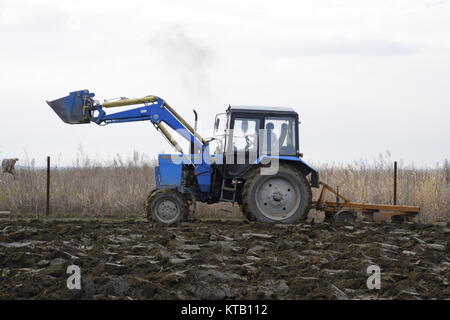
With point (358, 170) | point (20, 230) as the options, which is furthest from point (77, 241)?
point (358, 170)

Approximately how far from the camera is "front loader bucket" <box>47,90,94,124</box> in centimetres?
1470

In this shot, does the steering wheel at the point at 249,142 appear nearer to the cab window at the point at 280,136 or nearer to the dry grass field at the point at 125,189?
the cab window at the point at 280,136

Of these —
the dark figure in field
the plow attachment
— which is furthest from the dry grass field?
the plow attachment

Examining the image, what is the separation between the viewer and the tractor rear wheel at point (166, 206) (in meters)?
14.1

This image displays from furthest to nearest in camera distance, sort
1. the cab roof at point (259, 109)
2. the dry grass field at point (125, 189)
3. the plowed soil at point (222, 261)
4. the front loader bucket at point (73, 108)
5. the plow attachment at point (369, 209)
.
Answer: the dry grass field at point (125, 189)
the front loader bucket at point (73, 108)
the plow attachment at point (369, 209)
the cab roof at point (259, 109)
the plowed soil at point (222, 261)

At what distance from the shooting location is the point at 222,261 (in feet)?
31.7

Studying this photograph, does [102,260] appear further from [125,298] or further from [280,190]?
[280,190]

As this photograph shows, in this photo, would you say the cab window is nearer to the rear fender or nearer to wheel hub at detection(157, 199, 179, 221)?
the rear fender

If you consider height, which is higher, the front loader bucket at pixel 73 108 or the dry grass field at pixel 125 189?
the front loader bucket at pixel 73 108

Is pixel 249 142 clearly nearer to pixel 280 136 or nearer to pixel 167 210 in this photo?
pixel 280 136

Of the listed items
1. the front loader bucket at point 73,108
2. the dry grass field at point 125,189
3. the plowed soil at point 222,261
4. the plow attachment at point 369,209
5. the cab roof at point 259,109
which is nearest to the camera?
the plowed soil at point 222,261

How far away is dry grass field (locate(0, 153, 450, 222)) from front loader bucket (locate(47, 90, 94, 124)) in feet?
10.8

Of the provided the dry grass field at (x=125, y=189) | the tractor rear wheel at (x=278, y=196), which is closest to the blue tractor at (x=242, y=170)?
the tractor rear wheel at (x=278, y=196)

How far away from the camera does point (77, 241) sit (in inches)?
447
